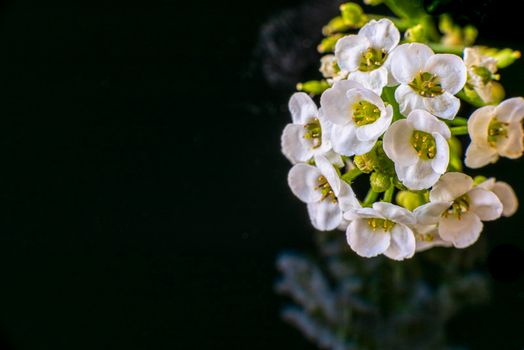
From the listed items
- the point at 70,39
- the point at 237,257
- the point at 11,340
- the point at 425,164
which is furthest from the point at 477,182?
the point at 11,340

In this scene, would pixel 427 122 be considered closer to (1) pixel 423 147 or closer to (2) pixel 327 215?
(1) pixel 423 147

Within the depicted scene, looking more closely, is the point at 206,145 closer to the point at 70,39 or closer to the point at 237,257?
the point at 237,257

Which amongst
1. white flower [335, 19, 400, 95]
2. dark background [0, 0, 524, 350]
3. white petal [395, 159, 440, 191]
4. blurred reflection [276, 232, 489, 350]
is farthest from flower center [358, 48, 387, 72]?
blurred reflection [276, 232, 489, 350]

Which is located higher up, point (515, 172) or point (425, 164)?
point (515, 172)

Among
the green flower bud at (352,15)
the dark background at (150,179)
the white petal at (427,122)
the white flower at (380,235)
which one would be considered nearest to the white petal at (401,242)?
the white flower at (380,235)

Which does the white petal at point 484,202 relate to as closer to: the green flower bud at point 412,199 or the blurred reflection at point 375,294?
the green flower bud at point 412,199

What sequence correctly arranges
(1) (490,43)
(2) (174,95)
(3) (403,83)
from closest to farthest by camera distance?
Answer: (3) (403,83)
(1) (490,43)
(2) (174,95)

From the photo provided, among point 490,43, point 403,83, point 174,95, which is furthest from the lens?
point 174,95
